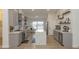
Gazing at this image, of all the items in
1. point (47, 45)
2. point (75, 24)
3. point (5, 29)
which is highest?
point (75, 24)

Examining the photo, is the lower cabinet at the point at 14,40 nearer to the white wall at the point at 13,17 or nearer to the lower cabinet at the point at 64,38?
the white wall at the point at 13,17

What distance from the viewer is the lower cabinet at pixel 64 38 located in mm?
2688

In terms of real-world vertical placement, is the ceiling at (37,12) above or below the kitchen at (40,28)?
above

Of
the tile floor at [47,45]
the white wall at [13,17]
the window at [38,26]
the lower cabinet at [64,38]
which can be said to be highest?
the white wall at [13,17]

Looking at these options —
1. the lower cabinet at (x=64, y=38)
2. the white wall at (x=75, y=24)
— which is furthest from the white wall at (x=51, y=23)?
the white wall at (x=75, y=24)

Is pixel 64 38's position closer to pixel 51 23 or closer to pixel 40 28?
pixel 51 23

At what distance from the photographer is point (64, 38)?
2.73m

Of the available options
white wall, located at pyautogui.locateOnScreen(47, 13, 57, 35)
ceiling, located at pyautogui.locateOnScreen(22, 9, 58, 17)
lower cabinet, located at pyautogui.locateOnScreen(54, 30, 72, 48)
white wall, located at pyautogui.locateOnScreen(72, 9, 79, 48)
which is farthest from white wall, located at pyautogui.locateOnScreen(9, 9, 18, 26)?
white wall, located at pyautogui.locateOnScreen(72, 9, 79, 48)

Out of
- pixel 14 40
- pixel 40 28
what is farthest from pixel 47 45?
pixel 14 40

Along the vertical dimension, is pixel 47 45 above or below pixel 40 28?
below

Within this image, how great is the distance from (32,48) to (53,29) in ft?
1.99

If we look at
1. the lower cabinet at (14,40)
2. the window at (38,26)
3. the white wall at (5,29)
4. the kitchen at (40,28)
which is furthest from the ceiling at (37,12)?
the lower cabinet at (14,40)
